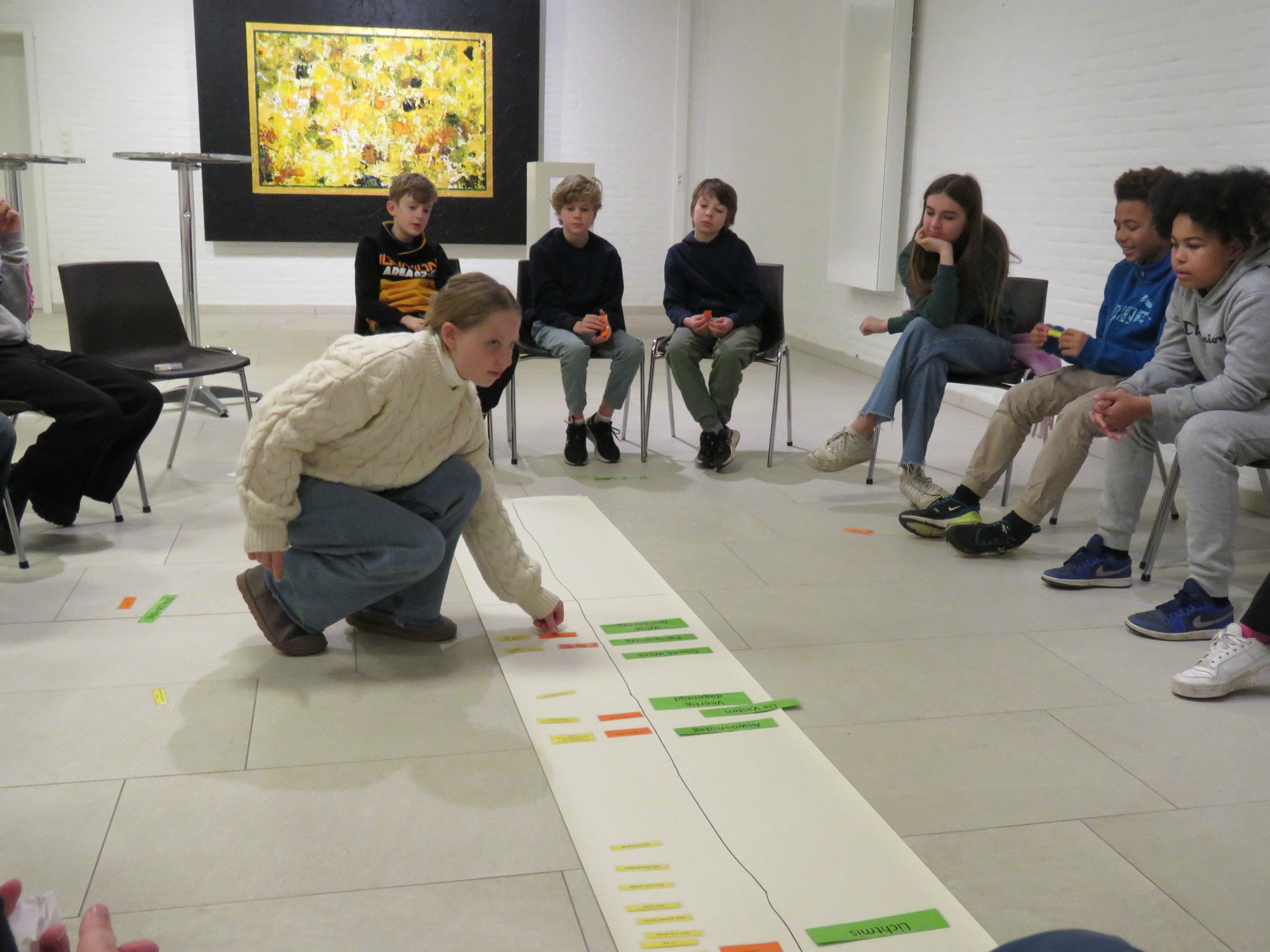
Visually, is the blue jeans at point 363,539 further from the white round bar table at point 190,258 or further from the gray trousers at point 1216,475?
the white round bar table at point 190,258

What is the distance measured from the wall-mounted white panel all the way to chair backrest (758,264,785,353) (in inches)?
83.2

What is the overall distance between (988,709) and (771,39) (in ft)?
21.6

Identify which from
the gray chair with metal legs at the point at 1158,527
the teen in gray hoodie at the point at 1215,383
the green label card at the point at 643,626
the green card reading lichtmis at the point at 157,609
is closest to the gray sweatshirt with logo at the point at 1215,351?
the teen in gray hoodie at the point at 1215,383

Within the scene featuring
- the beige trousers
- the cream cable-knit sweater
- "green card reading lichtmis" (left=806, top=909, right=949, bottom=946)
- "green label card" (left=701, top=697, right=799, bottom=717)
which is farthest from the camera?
the beige trousers

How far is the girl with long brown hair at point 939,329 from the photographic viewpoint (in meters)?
3.62

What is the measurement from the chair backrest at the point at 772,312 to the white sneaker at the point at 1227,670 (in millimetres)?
2318

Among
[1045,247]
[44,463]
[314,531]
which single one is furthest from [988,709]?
[1045,247]

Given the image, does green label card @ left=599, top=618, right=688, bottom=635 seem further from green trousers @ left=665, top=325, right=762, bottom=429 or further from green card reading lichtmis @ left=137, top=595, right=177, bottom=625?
green trousers @ left=665, top=325, right=762, bottom=429

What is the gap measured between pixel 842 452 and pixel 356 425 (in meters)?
1.98

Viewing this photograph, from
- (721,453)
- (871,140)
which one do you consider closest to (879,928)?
(721,453)

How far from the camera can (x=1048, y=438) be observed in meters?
3.28

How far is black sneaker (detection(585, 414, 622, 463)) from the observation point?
4367mm

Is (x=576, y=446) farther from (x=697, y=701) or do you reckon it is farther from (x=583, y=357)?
(x=697, y=701)

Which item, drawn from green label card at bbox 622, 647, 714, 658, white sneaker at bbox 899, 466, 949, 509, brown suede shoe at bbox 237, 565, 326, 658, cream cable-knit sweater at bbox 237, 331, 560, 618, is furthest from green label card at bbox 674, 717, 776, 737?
white sneaker at bbox 899, 466, 949, 509
